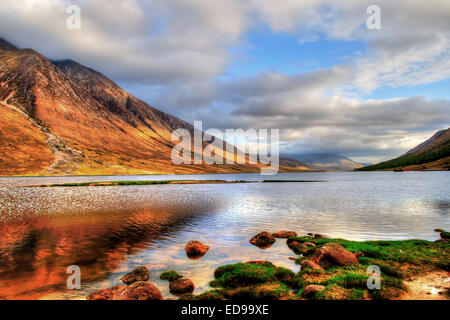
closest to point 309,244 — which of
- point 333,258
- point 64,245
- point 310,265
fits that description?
point 333,258

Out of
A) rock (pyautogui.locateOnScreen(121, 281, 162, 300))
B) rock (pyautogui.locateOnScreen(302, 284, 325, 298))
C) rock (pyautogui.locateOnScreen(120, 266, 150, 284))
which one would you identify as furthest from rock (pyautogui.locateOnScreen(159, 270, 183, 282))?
rock (pyautogui.locateOnScreen(302, 284, 325, 298))

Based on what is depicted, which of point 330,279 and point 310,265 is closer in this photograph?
point 330,279

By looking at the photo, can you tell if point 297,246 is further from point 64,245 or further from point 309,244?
point 64,245

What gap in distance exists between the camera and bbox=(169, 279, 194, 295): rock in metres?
15.6

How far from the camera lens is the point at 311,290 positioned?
47.3 ft

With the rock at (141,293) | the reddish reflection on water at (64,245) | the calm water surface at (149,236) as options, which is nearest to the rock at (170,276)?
the calm water surface at (149,236)

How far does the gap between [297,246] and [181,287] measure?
13113mm

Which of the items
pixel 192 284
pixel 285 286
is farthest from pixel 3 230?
pixel 285 286

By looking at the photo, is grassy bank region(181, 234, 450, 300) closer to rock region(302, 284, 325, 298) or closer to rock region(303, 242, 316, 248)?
rock region(302, 284, 325, 298)

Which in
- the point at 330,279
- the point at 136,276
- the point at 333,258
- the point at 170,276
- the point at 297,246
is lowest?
the point at 170,276

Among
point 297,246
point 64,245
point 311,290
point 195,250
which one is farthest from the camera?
point 64,245

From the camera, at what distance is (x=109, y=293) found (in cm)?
1491

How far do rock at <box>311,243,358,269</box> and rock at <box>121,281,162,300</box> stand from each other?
11895 millimetres
